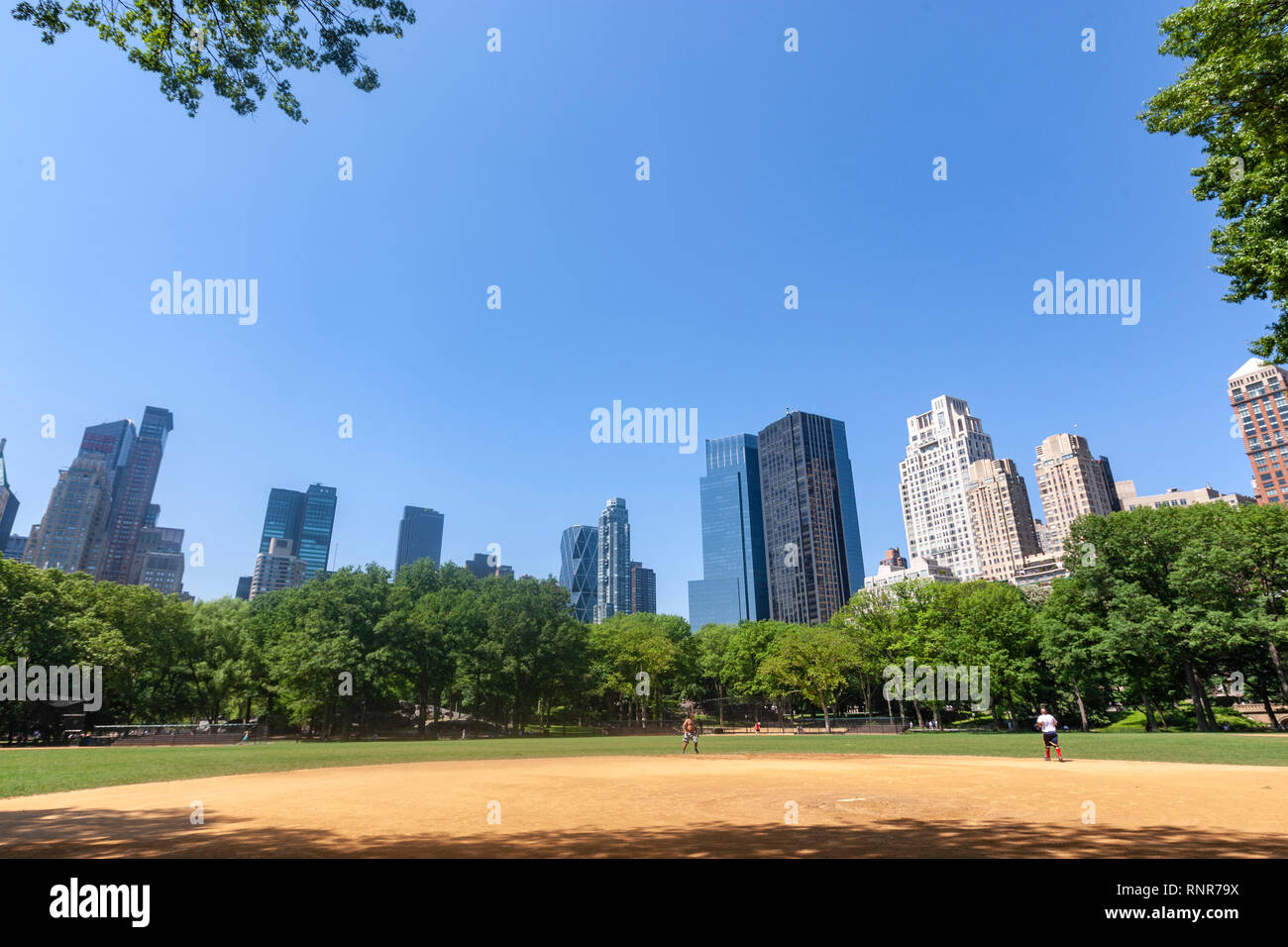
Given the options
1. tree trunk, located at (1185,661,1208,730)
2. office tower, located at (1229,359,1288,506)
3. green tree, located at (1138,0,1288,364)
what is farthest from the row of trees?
office tower, located at (1229,359,1288,506)

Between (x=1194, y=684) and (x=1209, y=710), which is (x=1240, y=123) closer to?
(x=1194, y=684)

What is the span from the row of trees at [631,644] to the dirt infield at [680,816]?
122 ft

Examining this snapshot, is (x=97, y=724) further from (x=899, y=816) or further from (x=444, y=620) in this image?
(x=899, y=816)

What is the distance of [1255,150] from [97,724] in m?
81.7

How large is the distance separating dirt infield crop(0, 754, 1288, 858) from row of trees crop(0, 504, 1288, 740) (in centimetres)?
3707

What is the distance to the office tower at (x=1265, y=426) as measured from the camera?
169875mm

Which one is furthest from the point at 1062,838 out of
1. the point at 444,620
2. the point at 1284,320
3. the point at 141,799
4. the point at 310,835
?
the point at 444,620

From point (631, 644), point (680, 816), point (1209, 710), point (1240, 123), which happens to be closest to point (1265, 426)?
point (1209, 710)

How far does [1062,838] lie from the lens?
30.0ft

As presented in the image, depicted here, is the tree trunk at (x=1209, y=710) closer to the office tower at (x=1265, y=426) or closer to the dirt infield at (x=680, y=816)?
the dirt infield at (x=680, y=816)

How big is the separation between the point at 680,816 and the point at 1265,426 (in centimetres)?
23786

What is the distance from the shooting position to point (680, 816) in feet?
38.7

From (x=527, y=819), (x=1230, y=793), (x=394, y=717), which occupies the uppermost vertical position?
(x=527, y=819)
